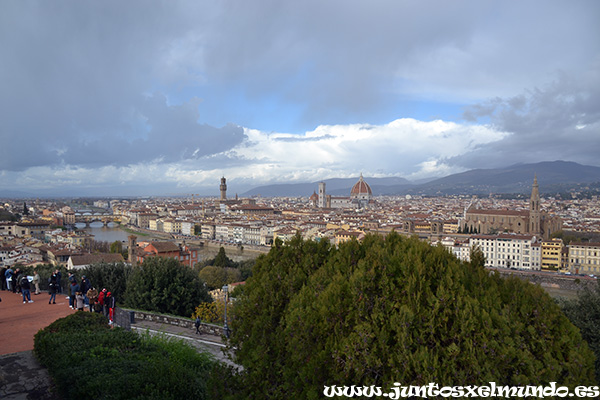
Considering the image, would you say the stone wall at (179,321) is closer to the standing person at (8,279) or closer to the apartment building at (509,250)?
the standing person at (8,279)

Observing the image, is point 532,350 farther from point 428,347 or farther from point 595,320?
point 595,320

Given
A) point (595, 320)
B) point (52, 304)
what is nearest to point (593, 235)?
point (595, 320)

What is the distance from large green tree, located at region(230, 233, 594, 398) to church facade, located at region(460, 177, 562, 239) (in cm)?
3739

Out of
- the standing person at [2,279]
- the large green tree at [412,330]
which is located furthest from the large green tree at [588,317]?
the standing person at [2,279]

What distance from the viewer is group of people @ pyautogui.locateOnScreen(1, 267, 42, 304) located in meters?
6.39

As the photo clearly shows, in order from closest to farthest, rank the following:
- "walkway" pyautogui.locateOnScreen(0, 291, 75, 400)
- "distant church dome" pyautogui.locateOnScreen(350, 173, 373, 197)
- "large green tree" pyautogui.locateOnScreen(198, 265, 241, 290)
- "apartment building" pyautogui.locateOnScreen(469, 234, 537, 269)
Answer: "walkway" pyautogui.locateOnScreen(0, 291, 75, 400) < "large green tree" pyautogui.locateOnScreen(198, 265, 241, 290) < "apartment building" pyautogui.locateOnScreen(469, 234, 537, 269) < "distant church dome" pyautogui.locateOnScreen(350, 173, 373, 197)

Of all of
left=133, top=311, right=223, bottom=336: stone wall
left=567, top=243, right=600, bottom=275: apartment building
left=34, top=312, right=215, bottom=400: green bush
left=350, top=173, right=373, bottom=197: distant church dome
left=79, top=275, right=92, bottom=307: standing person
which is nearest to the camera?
left=34, top=312, right=215, bottom=400: green bush

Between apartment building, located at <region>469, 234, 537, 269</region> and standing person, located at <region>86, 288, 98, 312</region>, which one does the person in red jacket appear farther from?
apartment building, located at <region>469, 234, 537, 269</region>

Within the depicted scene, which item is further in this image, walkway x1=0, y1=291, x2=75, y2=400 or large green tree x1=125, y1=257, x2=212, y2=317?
large green tree x1=125, y1=257, x2=212, y2=317

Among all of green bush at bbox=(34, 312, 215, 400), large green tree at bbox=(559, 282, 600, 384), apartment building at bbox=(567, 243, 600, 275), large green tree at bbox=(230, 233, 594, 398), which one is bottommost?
apartment building at bbox=(567, 243, 600, 275)

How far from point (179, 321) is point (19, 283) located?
2.95m

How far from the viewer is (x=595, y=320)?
6.05 metres

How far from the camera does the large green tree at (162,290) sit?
7.66 meters

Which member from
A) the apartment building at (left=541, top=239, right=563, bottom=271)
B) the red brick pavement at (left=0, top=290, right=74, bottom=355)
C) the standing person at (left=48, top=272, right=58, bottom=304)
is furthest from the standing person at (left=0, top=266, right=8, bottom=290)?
the apartment building at (left=541, top=239, right=563, bottom=271)
